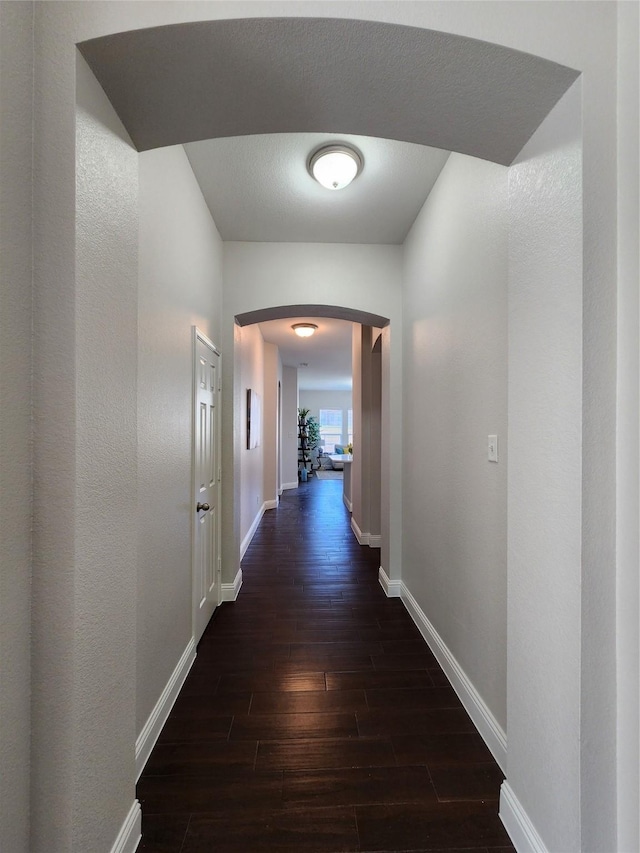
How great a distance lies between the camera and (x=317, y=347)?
295 inches

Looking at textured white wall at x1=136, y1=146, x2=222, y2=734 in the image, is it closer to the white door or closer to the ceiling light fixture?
the white door

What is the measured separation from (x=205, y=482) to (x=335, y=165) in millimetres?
2067

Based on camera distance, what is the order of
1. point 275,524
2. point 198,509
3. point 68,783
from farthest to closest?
Result: point 275,524
point 198,509
point 68,783

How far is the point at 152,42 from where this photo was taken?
3.35 feet

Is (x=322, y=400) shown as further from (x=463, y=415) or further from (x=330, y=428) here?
(x=463, y=415)

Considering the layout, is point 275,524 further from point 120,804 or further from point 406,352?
point 120,804

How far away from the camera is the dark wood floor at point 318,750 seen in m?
1.36

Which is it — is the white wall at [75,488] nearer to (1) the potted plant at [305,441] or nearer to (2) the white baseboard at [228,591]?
(2) the white baseboard at [228,591]

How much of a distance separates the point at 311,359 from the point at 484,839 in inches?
310

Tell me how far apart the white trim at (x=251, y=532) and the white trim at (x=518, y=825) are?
10.5ft

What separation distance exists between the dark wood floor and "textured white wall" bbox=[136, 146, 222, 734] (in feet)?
0.99

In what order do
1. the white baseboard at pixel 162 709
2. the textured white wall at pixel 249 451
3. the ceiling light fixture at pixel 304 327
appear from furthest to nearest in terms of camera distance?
the ceiling light fixture at pixel 304 327
the textured white wall at pixel 249 451
the white baseboard at pixel 162 709

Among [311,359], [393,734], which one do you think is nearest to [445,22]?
[393,734]

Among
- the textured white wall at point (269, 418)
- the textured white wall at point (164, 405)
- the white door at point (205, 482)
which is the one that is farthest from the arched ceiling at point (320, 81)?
the textured white wall at point (269, 418)
